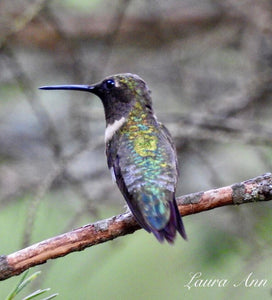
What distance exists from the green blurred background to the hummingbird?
0.20 metres

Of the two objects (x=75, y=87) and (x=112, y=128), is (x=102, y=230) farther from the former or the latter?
(x=75, y=87)

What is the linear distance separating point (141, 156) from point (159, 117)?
4.05 ft

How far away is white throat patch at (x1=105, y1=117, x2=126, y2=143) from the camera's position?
326 cm

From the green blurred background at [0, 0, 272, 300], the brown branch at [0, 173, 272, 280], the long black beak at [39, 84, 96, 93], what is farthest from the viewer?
the green blurred background at [0, 0, 272, 300]

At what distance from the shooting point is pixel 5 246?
440 cm

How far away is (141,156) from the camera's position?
3.01m

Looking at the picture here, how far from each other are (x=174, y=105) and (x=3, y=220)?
1.74 metres

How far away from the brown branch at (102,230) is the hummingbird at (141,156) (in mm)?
141

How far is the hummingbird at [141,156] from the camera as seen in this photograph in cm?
248

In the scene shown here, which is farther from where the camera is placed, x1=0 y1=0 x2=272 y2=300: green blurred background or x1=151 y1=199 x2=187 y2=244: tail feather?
x1=0 y1=0 x2=272 y2=300: green blurred background
